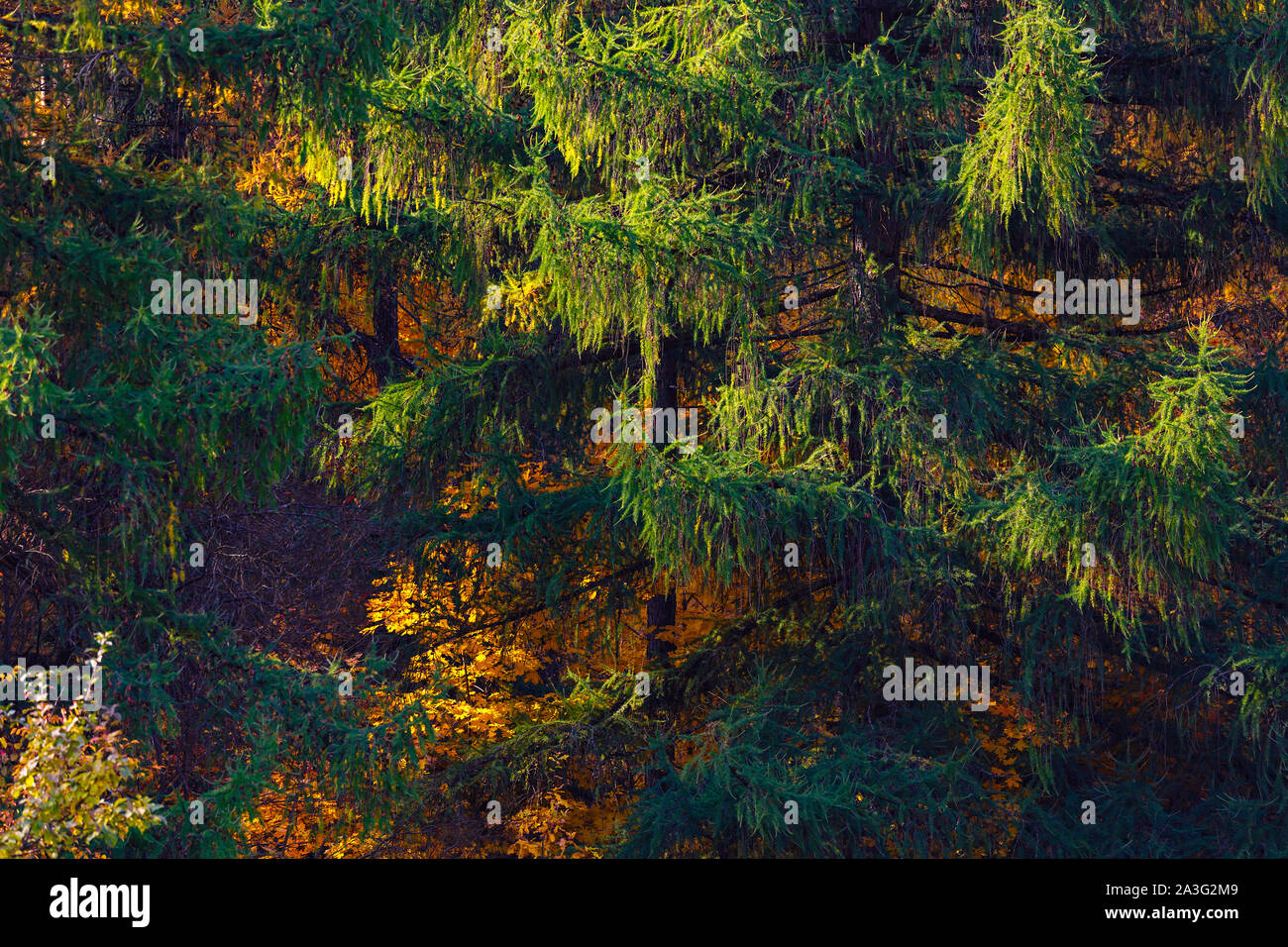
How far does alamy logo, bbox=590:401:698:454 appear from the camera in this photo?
9.20m

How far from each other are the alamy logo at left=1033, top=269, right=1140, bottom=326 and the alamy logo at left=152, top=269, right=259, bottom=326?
590 centimetres

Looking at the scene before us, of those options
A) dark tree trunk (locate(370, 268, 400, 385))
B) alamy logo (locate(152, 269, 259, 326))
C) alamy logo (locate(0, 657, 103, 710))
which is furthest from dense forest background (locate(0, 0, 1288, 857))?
dark tree trunk (locate(370, 268, 400, 385))

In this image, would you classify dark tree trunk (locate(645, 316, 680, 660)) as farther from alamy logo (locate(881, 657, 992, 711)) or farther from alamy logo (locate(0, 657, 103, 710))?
alamy logo (locate(0, 657, 103, 710))

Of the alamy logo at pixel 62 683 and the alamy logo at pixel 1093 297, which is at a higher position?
the alamy logo at pixel 1093 297

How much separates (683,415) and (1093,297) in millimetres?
3236

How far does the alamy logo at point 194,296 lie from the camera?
7117mm

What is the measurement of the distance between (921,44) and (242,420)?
5912mm

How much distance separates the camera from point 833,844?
884 centimetres

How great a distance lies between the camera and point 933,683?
32.0 feet

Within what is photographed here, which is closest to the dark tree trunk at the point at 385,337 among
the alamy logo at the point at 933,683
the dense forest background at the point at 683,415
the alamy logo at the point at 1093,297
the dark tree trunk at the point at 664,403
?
the dense forest background at the point at 683,415

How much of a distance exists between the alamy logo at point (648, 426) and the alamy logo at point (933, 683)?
7.57 ft
